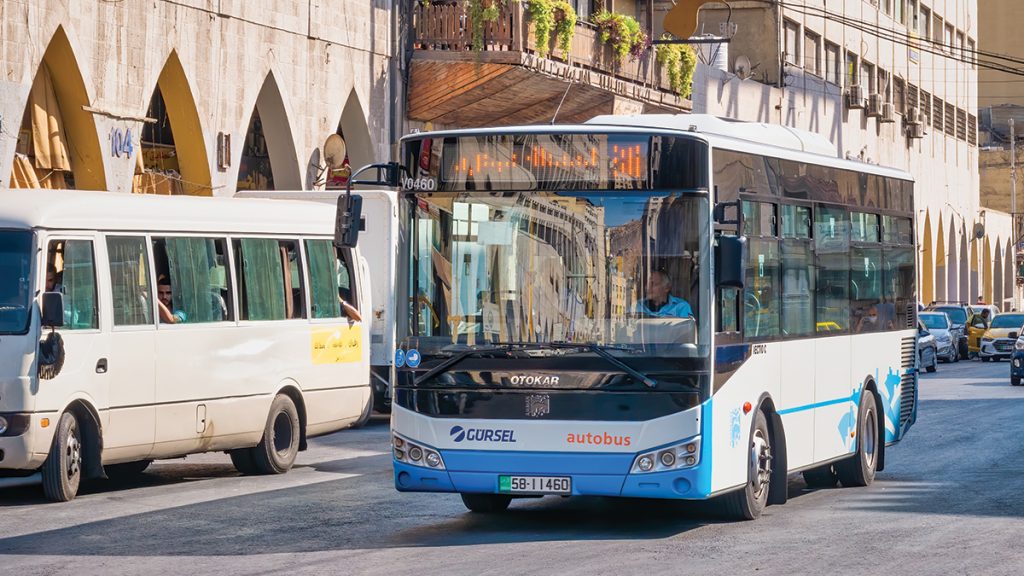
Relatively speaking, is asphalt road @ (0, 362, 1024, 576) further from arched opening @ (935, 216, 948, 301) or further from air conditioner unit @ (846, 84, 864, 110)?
arched opening @ (935, 216, 948, 301)

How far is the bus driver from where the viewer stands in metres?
12.4

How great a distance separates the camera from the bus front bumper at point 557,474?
12.3 meters

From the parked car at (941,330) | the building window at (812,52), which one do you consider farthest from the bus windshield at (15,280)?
the building window at (812,52)

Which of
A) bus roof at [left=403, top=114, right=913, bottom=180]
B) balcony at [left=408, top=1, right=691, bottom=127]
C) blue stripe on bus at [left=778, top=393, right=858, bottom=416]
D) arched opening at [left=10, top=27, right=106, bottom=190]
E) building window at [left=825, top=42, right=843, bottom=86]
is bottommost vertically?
blue stripe on bus at [left=778, top=393, right=858, bottom=416]

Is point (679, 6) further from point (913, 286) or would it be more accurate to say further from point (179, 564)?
point (179, 564)

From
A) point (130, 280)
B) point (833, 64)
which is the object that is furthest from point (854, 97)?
point (130, 280)

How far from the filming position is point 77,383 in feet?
50.3

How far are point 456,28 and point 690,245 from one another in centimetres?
2116

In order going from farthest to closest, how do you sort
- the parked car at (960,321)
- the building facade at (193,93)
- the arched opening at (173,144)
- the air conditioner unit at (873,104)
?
the air conditioner unit at (873,104), the parked car at (960,321), the arched opening at (173,144), the building facade at (193,93)

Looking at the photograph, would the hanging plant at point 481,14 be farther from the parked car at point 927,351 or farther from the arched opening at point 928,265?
the arched opening at point 928,265

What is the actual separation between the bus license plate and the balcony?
19.5 meters

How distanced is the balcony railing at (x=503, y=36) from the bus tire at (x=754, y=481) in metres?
19.3

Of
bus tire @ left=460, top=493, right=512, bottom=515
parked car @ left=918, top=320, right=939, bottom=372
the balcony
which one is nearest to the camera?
bus tire @ left=460, top=493, right=512, bottom=515

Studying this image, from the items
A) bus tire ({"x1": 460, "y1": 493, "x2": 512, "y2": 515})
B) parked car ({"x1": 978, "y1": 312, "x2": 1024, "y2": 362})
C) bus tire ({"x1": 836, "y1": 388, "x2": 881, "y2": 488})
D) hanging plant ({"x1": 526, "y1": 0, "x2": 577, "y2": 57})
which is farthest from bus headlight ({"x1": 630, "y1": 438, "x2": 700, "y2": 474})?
parked car ({"x1": 978, "y1": 312, "x2": 1024, "y2": 362})
